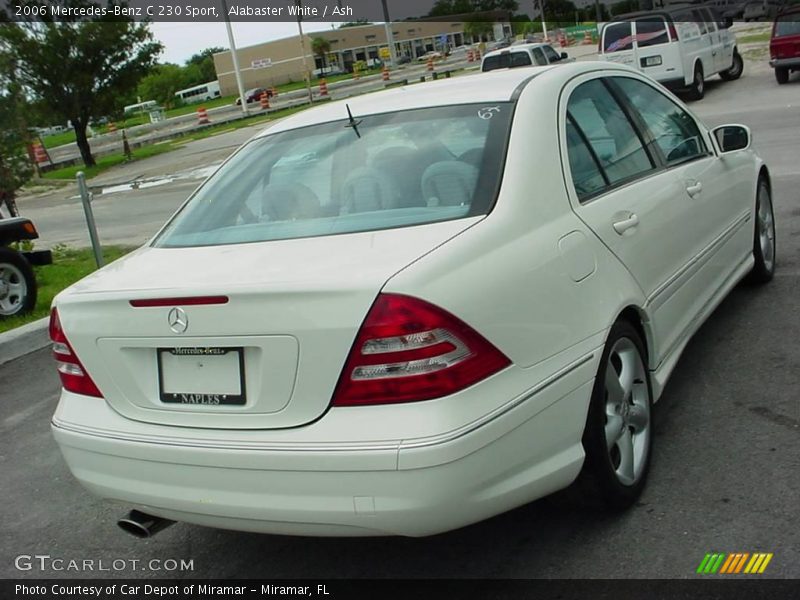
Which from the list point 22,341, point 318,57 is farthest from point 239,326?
point 318,57

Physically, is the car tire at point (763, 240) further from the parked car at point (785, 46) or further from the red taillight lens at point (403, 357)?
the parked car at point (785, 46)

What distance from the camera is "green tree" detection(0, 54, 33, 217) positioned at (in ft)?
36.9

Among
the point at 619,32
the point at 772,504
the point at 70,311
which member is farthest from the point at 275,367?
the point at 619,32

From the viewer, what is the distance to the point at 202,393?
297cm

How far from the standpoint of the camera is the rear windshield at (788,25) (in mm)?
19578

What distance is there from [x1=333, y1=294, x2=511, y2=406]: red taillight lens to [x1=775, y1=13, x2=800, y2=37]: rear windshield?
19.3 meters

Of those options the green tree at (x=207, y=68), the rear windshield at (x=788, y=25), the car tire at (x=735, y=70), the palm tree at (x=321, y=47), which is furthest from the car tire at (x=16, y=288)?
the green tree at (x=207, y=68)

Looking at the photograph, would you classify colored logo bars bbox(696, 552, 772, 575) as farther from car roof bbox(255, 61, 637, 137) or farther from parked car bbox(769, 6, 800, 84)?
parked car bbox(769, 6, 800, 84)

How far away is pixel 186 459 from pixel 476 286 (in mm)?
1060

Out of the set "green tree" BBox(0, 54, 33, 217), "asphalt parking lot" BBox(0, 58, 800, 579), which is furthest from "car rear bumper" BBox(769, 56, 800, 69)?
"asphalt parking lot" BBox(0, 58, 800, 579)

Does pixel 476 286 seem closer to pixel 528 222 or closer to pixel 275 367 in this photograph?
pixel 528 222

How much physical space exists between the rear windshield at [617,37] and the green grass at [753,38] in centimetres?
1263

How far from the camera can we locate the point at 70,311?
3293 mm

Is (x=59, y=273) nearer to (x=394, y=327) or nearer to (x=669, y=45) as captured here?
(x=394, y=327)
